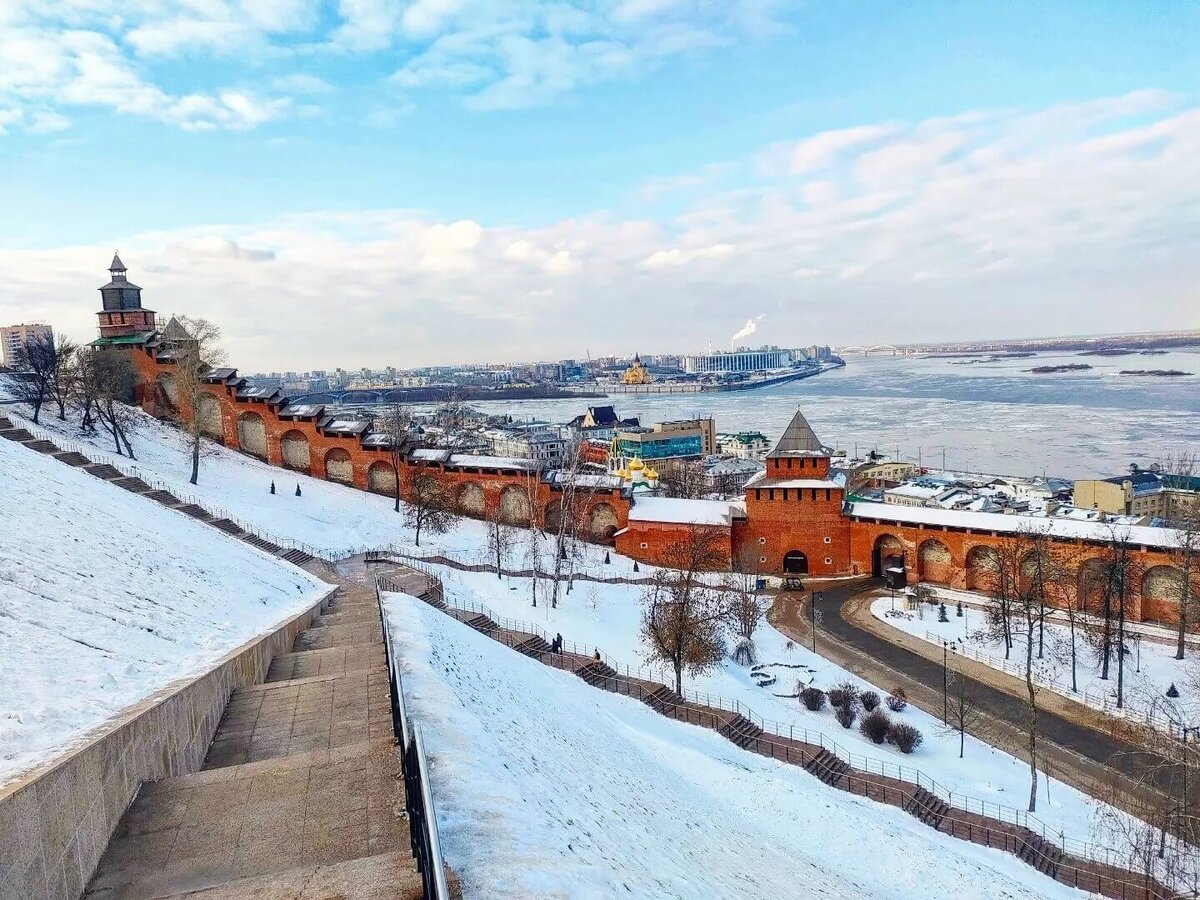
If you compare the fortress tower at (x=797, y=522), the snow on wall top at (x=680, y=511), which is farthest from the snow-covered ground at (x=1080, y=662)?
the snow on wall top at (x=680, y=511)

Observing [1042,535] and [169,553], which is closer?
[169,553]

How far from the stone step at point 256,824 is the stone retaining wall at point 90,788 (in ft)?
0.52

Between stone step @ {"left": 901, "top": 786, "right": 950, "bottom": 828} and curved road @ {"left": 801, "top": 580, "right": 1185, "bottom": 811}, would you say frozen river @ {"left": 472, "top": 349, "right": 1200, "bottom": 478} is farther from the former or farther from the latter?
stone step @ {"left": 901, "top": 786, "right": 950, "bottom": 828}

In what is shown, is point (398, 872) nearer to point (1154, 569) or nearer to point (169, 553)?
point (169, 553)

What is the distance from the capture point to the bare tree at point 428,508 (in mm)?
28203

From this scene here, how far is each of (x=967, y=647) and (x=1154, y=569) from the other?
7365 mm

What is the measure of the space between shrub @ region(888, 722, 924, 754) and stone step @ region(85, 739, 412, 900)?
44.5 feet

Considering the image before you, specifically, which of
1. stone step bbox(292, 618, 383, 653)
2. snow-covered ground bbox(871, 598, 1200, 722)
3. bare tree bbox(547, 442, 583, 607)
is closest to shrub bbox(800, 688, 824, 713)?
snow-covered ground bbox(871, 598, 1200, 722)

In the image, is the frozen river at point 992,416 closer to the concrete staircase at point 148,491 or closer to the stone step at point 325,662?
the concrete staircase at point 148,491

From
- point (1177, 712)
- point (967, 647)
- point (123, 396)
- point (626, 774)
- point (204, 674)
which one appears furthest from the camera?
point (123, 396)

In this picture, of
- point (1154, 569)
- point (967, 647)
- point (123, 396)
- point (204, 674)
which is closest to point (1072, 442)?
point (1154, 569)

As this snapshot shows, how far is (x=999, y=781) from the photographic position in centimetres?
1495

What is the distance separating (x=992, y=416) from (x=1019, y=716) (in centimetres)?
9358

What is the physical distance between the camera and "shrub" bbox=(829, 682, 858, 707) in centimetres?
1759
